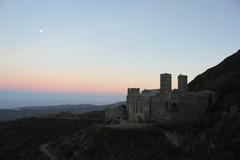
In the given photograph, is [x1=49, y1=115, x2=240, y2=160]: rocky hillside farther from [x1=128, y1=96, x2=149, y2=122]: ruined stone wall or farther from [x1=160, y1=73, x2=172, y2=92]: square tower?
[x1=128, y1=96, x2=149, y2=122]: ruined stone wall

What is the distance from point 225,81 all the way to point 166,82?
2139 centimetres


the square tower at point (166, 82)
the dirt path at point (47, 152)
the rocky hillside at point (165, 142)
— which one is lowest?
the dirt path at point (47, 152)

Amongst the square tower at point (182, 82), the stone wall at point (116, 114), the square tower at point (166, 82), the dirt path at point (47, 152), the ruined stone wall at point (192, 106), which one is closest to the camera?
the dirt path at point (47, 152)

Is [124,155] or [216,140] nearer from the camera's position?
[216,140]

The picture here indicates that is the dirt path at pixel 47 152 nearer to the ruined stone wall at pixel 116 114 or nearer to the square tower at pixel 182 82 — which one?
the ruined stone wall at pixel 116 114

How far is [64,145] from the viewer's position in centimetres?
6562

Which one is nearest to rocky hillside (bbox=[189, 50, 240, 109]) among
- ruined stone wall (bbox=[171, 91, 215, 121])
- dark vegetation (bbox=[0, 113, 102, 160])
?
ruined stone wall (bbox=[171, 91, 215, 121])

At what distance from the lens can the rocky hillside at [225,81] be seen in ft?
228

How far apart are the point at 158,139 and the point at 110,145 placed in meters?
7.81

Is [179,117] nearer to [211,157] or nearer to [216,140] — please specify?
[216,140]

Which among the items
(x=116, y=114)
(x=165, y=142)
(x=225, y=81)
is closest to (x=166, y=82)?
(x=116, y=114)

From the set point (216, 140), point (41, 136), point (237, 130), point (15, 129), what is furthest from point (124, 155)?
point (15, 129)

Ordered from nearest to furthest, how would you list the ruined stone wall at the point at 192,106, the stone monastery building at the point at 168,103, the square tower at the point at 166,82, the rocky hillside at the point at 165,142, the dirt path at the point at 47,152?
the rocky hillside at the point at 165,142 → the dirt path at the point at 47,152 → the ruined stone wall at the point at 192,106 → the stone monastery building at the point at 168,103 → the square tower at the point at 166,82

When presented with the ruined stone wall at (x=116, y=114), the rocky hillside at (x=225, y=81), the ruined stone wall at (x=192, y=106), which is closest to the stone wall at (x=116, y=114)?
the ruined stone wall at (x=116, y=114)
